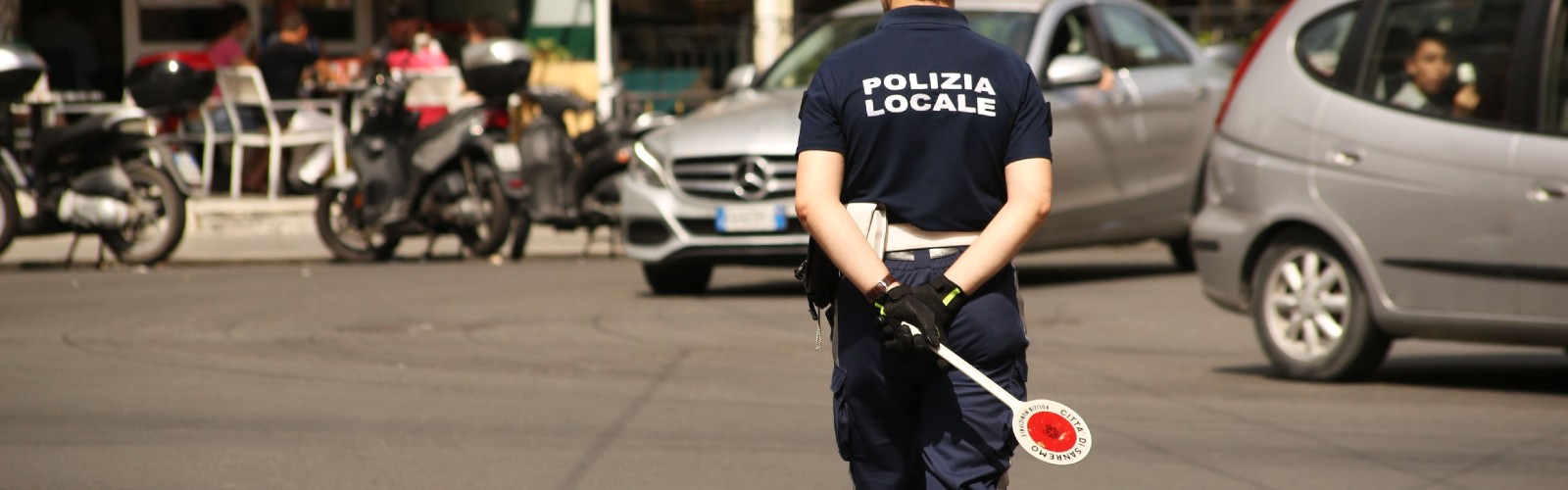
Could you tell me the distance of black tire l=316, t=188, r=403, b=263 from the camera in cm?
1445

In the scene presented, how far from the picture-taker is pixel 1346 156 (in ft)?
25.5

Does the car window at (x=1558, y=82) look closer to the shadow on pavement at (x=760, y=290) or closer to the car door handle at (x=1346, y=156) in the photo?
the car door handle at (x=1346, y=156)

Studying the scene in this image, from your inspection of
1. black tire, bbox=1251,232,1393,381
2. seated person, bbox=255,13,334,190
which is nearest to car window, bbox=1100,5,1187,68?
black tire, bbox=1251,232,1393,381

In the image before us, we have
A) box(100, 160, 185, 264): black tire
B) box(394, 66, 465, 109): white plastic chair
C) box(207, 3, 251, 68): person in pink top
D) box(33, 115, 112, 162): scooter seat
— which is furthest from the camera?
box(207, 3, 251, 68): person in pink top

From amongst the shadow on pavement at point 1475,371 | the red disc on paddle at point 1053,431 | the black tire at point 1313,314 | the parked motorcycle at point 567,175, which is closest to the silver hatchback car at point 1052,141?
the parked motorcycle at point 567,175

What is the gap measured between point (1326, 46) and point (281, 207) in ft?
35.8

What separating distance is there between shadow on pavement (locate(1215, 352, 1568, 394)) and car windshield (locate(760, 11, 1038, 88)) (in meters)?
3.55

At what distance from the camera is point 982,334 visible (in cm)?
394

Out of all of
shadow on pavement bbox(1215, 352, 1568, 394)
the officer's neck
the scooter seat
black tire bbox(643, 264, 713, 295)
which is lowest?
black tire bbox(643, 264, 713, 295)

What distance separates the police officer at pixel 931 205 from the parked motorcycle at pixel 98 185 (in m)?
10.5

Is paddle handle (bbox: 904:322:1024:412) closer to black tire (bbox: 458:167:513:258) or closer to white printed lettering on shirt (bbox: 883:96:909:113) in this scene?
white printed lettering on shirt (bbox: 883:96:909:113)

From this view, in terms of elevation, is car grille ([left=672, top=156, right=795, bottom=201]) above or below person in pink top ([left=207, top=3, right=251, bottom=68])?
above

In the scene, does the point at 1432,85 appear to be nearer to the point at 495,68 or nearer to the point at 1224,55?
the point at 1224,55

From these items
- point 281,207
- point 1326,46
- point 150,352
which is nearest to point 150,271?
point 281,207
